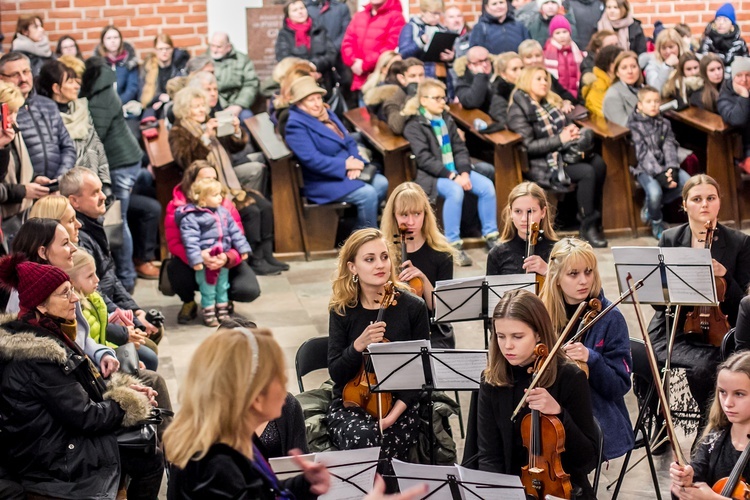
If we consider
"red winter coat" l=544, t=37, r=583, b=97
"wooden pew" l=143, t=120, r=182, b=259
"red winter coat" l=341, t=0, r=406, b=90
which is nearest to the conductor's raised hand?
"wooden pew" l=143, t=120, r=182, b=259

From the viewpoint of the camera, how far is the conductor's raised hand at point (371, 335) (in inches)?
170

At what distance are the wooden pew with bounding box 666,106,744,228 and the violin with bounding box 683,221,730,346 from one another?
3855 mm

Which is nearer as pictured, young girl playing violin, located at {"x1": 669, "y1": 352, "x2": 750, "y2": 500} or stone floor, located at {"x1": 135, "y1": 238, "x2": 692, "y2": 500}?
young girl playing violin, located at {"x1": 669, "y1": 352, "x2": 750, "y2": 500}

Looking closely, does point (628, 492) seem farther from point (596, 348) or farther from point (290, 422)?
point (290, 422)

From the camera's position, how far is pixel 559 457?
12.0 ft

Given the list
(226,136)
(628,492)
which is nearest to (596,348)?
(628,492)

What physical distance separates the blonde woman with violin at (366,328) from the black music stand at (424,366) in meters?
0.25

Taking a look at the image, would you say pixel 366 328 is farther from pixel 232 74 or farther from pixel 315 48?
pixel 315 48

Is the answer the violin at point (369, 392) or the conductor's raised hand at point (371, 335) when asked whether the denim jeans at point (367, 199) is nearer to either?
the violin at point (369, 392)

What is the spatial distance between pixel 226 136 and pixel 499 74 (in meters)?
2.25

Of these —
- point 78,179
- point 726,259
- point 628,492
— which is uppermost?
point 78,179

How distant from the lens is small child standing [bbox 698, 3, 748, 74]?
1017 cm

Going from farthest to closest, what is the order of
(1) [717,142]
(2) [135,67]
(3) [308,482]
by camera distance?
(2) [135,67] → (1) [717,142] → (3) [308,482]

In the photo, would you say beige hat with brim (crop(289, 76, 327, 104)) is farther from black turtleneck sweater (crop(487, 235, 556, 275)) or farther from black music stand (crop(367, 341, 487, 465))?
black music stand (crop(367, 341, 487, 465))
